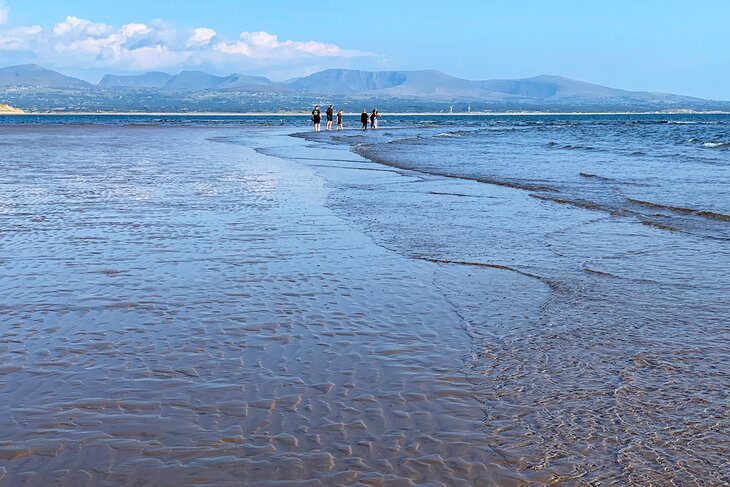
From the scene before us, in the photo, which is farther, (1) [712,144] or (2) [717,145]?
(1) [712,144]

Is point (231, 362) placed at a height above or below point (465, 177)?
above

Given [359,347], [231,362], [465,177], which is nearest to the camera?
[231,362]

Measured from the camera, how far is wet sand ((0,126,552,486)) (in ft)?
14.8

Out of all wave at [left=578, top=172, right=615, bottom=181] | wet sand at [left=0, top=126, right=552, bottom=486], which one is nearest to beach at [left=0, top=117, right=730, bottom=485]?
wet sand at [left=0, top=126, right=552, bottom=486]

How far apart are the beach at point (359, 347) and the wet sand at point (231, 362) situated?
2 cm

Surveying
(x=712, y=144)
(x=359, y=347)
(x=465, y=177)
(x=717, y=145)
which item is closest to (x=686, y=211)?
(x=465, y=177)

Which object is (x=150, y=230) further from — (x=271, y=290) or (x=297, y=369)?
(x=297, y=369)

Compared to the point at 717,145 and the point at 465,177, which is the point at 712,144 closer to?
the point at 717,145

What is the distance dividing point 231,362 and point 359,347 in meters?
1.18

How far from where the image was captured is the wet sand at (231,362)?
4.50 m

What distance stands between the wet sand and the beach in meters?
0.02

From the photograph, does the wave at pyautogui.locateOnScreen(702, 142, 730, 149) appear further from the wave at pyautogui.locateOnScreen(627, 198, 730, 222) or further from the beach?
the beach

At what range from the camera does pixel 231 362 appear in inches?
242

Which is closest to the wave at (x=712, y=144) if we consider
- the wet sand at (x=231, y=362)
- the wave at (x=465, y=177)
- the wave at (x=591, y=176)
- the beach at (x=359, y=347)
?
the wave at (x=591, y=176)
